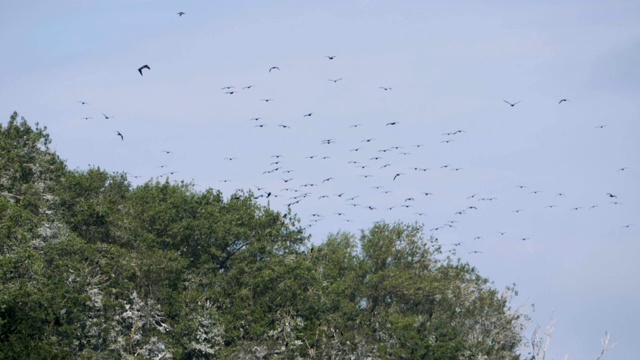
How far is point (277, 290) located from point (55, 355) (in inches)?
638

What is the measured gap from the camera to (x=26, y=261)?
2790 inches

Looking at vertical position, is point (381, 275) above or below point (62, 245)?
below

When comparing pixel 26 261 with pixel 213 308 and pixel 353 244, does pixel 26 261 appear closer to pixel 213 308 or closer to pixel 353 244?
pixel 213 308

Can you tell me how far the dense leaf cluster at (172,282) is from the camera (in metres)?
72.8

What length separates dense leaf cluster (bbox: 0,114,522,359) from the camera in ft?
239

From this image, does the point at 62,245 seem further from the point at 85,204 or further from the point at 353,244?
the point at 353,244

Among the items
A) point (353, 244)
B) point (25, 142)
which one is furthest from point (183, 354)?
point (353, 244)

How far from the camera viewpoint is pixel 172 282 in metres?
81.2

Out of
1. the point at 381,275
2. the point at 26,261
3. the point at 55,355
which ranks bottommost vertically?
the point at 381,275

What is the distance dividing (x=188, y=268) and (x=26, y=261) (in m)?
14.1

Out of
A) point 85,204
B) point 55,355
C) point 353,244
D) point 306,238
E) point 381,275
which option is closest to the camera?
point 55,355

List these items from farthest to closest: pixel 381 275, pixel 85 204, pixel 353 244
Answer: pixel 353 244
pixel 381 275
pixel 85 204

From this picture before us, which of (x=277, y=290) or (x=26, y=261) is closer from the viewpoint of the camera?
(x=26, y=261)

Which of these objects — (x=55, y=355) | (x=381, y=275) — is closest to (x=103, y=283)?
(x=55, y=355)
